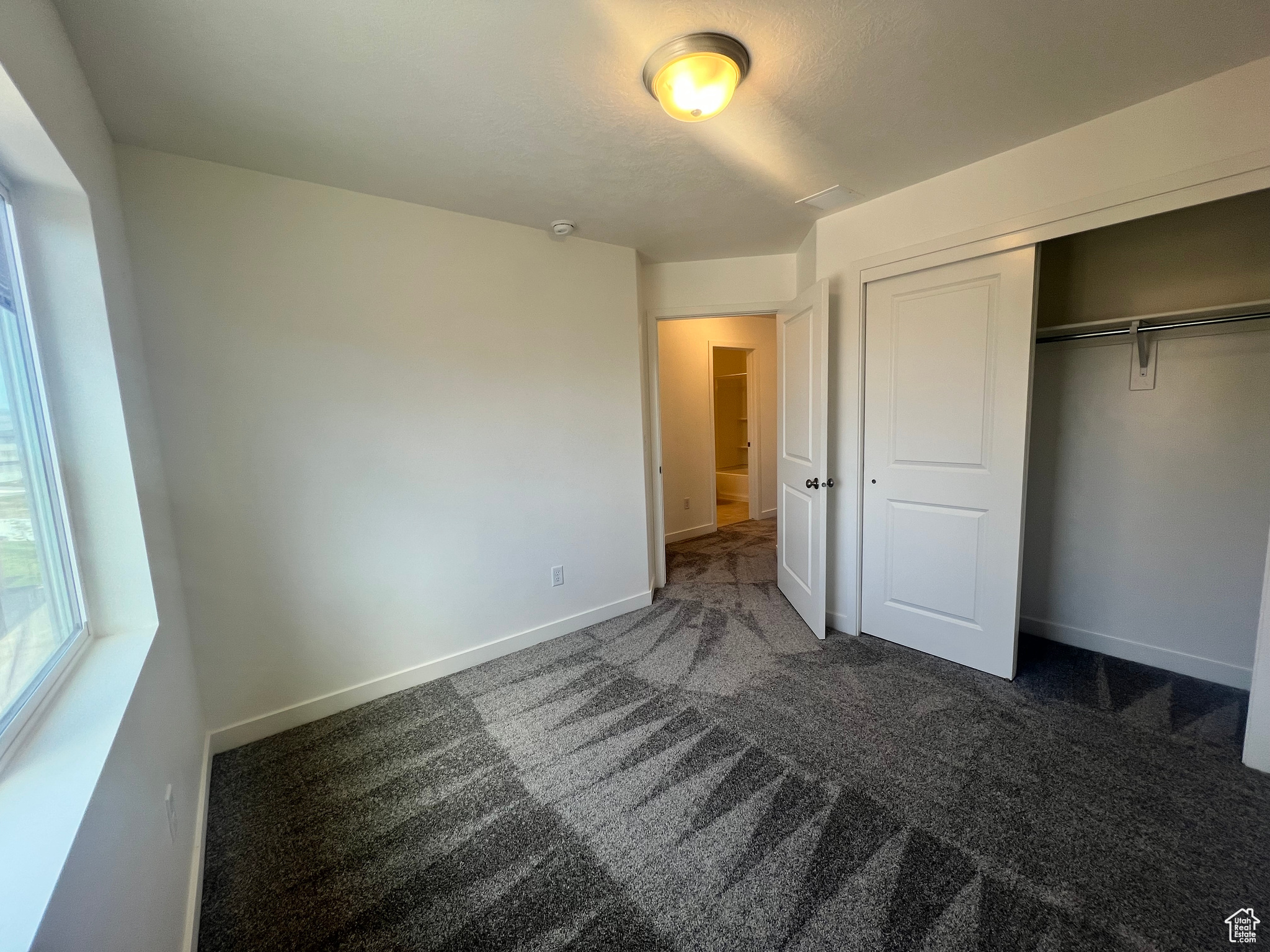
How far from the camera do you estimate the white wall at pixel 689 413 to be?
5.02 m

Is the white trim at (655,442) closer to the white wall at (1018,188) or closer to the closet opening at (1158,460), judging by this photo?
the white wall at (1018,188)

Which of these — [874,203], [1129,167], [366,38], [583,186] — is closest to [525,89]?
[366,38]

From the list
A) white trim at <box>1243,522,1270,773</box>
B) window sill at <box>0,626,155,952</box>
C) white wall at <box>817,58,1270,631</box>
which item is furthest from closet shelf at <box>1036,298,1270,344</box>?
window sill at <box>0,626,155,952</box>

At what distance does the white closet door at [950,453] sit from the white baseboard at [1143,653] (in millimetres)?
662

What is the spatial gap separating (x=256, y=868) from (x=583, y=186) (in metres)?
2.86

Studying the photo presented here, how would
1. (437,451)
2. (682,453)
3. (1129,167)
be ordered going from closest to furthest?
1. (1129,167)
2. (437,451)
3. (682,453)

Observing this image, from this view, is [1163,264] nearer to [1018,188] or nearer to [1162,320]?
[1162,320]

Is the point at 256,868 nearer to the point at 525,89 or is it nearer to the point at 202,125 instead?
the point at 202,125

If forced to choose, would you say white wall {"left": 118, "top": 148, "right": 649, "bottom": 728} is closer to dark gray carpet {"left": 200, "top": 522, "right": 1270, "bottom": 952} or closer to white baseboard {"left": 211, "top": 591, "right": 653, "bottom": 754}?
white baseboard {"left": 211, "top": 591, "right": 653, "bottom": 754}

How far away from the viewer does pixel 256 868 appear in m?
1.54

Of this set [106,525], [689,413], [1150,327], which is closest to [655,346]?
[689,413]
